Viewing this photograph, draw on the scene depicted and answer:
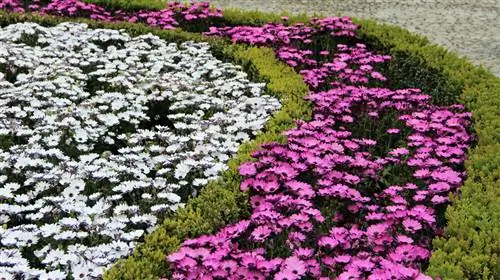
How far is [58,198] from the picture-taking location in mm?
5395

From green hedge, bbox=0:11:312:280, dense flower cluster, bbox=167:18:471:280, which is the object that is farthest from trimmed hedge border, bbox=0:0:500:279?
dense flower cluster, bbox=167:18:471:280

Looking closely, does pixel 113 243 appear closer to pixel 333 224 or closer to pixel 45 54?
pixel 333 224

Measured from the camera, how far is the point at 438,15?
42.9 ft

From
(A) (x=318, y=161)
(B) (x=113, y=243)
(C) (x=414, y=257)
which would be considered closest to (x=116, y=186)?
(B) (x=113, y=243)

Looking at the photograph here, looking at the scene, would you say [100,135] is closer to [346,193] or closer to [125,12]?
[346,193]

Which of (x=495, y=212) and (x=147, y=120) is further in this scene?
(x=147, y=120)

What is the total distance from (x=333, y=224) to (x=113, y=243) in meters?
1.75

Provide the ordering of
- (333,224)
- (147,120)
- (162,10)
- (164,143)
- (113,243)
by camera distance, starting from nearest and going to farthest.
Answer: (113,243) < (333,224) < (164,143) < (147,120) < (162,10)

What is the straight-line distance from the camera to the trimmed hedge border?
15.1ft

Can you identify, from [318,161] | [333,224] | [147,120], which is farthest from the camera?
[147,120]

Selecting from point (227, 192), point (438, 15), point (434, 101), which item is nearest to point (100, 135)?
point (227, 192)

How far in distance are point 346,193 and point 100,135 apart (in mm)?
2740

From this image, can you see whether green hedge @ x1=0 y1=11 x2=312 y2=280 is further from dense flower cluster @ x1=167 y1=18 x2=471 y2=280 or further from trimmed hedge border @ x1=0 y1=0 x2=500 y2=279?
dense flower cluster @ x1=167 y1=18 x2=471 y2=280

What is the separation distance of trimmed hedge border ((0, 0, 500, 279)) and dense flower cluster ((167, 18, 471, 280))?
0.51 ft
